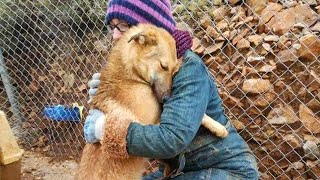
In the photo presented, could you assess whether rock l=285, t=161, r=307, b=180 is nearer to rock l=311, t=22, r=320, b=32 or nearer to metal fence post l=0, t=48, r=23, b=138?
rock l=311, t=22, r=320, b=32

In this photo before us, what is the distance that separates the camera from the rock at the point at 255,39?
4.03 m

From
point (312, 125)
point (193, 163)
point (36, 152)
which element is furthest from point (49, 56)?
point (193, 163)

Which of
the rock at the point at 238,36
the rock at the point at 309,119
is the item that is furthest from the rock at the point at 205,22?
the rock at the point at 309,119

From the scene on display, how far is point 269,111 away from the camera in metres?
3.79

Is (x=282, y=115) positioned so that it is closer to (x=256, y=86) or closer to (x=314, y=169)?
(x=256, y=86)

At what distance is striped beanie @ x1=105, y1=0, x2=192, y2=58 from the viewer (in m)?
2.44

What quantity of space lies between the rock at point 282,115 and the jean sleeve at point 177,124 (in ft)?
5.58

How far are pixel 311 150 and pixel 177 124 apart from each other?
1.82 meters

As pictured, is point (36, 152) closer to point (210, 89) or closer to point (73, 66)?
point (73, 66)

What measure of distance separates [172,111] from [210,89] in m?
0.28

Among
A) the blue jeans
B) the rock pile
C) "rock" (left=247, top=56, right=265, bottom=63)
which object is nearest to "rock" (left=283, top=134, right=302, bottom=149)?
the rock pile

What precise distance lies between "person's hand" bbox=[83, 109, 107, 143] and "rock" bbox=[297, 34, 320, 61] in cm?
204

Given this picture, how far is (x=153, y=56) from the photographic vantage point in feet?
8.11

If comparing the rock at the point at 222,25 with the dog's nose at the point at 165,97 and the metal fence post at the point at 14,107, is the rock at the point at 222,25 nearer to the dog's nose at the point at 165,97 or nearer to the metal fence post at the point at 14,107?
the dog's nose at the point at 165,97
